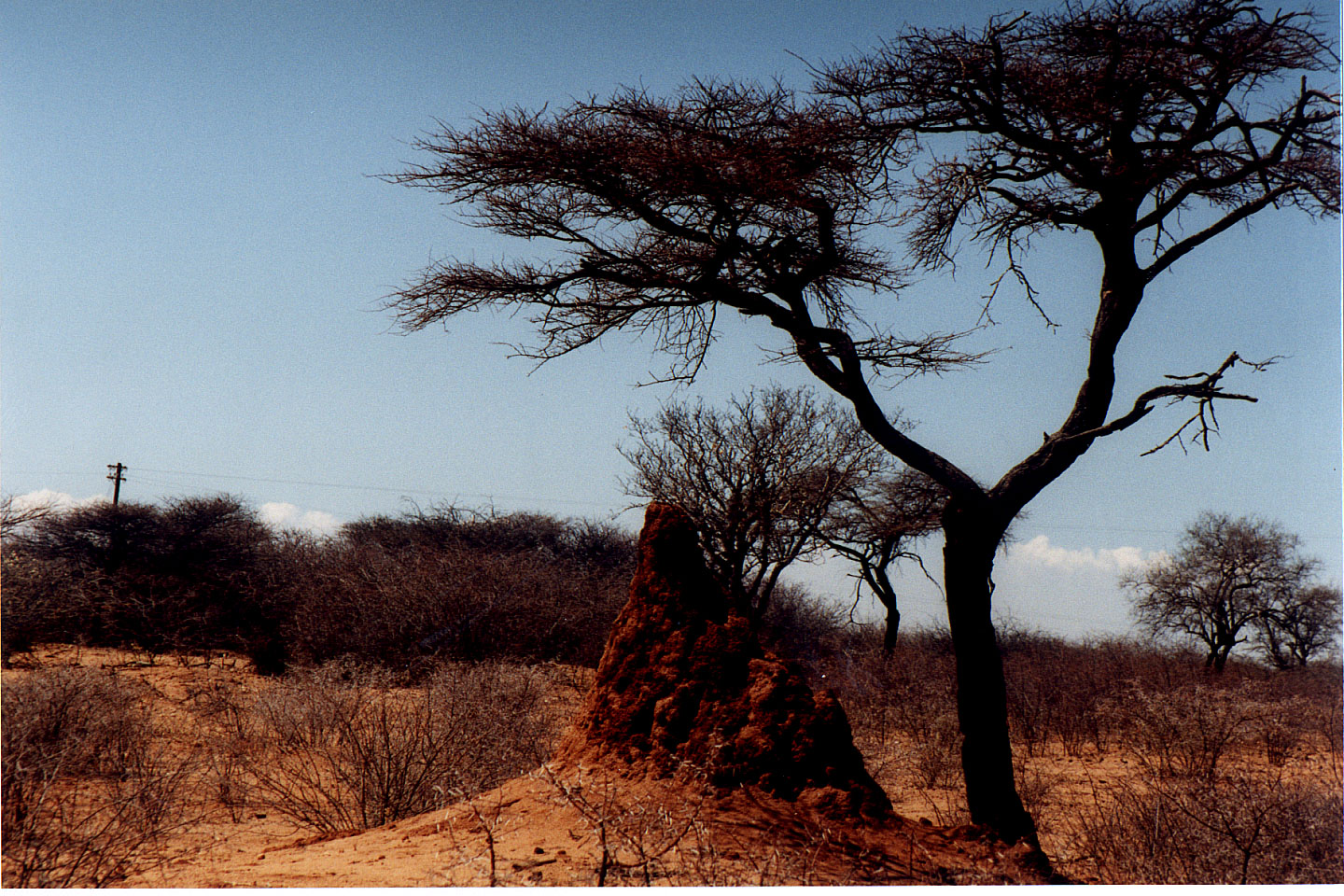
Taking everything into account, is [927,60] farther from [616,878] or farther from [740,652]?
[616,878]

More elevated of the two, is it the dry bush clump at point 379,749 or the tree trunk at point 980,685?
the tree trunk at point 980,685

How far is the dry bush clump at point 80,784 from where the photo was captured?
365 centimetres

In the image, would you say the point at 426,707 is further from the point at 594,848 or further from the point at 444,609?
the point at 444,609

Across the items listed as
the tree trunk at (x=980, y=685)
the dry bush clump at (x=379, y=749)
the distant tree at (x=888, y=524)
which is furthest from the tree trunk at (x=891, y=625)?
the tree trunk at (x=980, y=685)

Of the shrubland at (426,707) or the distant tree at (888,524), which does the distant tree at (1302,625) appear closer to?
the shrubland at (426,707)

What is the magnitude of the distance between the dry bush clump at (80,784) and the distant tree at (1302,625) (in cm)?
2351

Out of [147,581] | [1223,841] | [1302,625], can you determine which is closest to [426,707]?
[1223,841]

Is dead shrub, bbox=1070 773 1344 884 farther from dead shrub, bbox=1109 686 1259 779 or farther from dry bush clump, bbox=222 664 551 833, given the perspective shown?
dry bush clump, bbox=222 664 551 833

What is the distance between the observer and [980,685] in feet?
17.5

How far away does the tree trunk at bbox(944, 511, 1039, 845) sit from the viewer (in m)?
5.14

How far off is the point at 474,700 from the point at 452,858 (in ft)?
9.86

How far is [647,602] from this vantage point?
5.31m

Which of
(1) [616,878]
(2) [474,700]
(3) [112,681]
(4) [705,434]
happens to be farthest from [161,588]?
(1) [616,878]

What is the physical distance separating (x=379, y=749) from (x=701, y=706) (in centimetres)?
236
